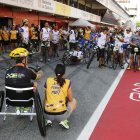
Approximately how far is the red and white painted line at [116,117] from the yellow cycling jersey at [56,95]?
64 cm

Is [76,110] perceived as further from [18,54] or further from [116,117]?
[18,54]

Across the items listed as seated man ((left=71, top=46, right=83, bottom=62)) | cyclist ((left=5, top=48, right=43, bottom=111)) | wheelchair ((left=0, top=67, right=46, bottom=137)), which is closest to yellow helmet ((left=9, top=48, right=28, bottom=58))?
cyclist ((left=5, top=48, right=43, bottom=111))

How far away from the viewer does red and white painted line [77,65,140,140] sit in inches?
143

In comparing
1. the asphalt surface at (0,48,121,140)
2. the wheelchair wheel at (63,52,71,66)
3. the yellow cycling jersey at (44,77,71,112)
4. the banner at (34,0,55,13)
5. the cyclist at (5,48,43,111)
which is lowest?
the asphalt surface at (0,48,121,140)

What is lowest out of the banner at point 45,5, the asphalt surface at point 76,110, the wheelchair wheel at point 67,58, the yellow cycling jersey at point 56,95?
the asphalt surface at point 76,110

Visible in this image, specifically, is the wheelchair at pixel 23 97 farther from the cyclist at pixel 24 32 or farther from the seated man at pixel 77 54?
the cyclist at pixel 24 32

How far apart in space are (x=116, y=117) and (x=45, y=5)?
16651 millimetres

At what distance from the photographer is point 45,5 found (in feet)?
63.1

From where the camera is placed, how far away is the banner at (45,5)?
58.4 feet

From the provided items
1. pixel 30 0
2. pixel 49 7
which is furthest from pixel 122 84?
pixel 49 7

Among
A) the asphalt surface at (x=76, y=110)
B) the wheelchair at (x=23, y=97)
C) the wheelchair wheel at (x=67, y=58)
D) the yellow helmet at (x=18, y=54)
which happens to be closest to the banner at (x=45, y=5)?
the wheelchair wheel at (x=67, y=58)

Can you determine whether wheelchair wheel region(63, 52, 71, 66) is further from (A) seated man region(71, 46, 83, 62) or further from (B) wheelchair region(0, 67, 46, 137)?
(B) wheelchair region(0, 67, 46, 137)

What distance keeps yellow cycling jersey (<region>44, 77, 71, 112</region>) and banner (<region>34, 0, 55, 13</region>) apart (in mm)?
15222

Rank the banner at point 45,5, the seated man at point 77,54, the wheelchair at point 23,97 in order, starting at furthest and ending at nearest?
the banner at point 45,5 < the seated man at point 77,54 < the wheelchair at point 23,97
